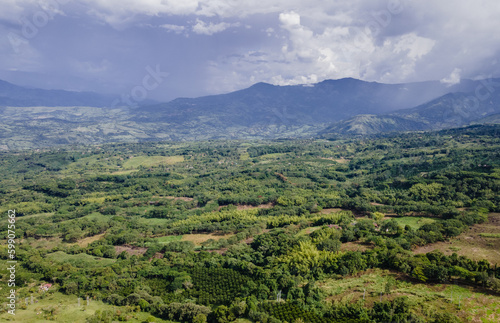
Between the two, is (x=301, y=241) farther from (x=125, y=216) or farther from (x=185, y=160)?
(x=185, y=160)

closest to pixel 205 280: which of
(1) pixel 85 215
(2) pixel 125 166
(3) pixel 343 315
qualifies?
(3) pixel 343 315

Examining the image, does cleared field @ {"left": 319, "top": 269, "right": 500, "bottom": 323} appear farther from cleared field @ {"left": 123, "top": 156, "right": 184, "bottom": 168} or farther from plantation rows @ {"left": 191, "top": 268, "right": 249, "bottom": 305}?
cleared field @ {"left": 123, "top": 156, "right": 184, "bottom": 168}

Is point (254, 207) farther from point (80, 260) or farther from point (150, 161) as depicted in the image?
point (150, 161)

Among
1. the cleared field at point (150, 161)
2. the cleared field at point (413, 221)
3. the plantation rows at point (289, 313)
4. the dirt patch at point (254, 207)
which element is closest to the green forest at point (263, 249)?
the plantation rows at point (289, 313)

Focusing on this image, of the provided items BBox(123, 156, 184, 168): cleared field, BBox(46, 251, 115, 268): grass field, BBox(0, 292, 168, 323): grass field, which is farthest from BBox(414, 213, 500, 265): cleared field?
BBox(123, 156, 184, 168): cleared field

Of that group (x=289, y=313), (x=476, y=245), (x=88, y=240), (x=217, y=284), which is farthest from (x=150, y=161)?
(x=476, y=245)

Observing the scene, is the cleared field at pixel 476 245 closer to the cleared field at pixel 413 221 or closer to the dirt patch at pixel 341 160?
the cleared field at pixel 413 221

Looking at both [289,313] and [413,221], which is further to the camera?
[413,221]
